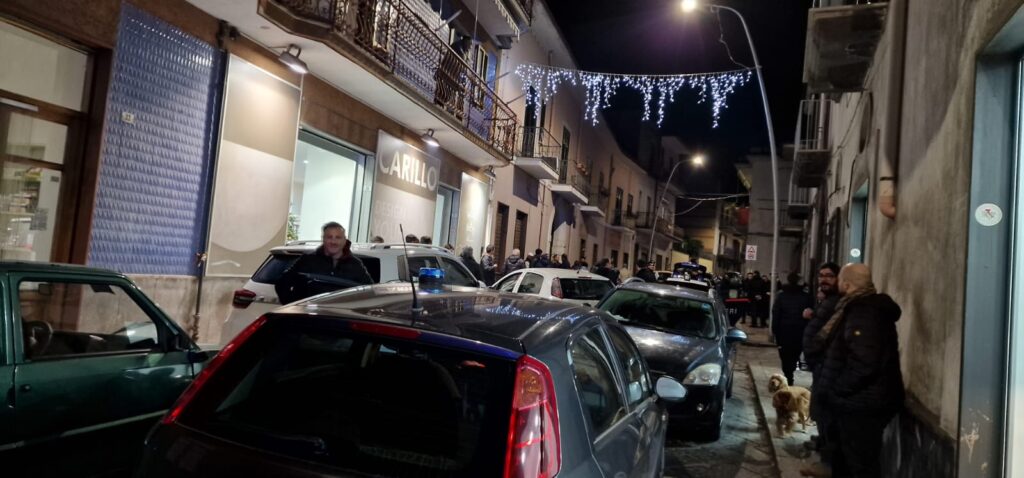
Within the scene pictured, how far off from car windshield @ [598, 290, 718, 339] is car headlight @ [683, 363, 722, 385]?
883 mm

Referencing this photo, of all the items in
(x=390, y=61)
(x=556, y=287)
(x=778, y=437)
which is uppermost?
(x=390, y=61)

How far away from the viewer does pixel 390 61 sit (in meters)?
11.5

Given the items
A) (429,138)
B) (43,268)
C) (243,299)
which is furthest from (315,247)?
(429,138)

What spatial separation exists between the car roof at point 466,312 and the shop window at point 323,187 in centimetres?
952

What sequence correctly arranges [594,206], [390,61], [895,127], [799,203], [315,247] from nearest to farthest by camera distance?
[895,127]
[315,247]
[390,61]
[799,203]
[594,206]

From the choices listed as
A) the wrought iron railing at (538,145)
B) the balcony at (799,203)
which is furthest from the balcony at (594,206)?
the balcony at (799,203)

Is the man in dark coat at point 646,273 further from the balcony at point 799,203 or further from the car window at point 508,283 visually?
the balcony at point 799,203

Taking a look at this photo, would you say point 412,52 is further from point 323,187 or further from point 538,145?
point 538,145

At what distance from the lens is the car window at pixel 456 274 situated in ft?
27.1

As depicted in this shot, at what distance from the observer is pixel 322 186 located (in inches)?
496

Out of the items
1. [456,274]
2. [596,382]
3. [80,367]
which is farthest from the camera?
[456,274]

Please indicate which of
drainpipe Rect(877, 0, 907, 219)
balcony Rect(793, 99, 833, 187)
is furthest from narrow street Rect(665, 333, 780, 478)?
balcony Rect(793, 99, 833, 187)

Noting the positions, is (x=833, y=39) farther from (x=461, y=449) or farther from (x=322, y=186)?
(x=322, y=186)

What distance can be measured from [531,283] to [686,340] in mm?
3778
